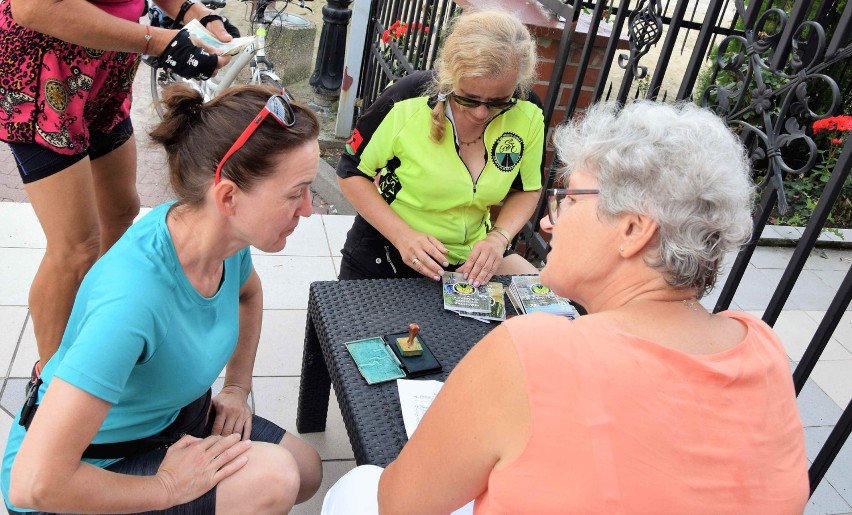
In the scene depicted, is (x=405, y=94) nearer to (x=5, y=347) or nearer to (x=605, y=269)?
(x=605, y=269)

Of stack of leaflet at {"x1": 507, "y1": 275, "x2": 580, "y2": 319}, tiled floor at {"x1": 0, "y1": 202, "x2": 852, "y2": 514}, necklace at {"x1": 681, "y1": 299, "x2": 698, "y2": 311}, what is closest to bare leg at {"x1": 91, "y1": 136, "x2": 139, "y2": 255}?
tiled floor at {"x1": 0, "y1": 202, "x2": 852, "y2": 514}

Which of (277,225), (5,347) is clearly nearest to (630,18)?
(277,225)

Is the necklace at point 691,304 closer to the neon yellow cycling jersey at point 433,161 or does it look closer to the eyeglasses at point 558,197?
the eyeglasses at point 558,197

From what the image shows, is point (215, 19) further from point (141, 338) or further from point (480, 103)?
point (141, 338)

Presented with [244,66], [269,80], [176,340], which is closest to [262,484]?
[176,340]

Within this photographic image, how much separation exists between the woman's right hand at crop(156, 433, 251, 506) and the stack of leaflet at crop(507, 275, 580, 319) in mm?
954

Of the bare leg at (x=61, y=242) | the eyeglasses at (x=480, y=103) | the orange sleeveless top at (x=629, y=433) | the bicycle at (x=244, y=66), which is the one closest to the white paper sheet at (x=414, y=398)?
the orange sleeveless top at (x=629, y=433)

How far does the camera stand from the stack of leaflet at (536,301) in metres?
2.17

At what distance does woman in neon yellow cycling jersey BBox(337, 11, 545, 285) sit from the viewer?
90.1 inches

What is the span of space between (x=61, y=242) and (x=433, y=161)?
1299mm

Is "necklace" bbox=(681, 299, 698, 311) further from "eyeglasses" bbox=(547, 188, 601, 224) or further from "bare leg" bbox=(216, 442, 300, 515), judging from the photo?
"bare leg" bbox=(216, 442, 300, 515)

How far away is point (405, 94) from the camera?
247 centimetres

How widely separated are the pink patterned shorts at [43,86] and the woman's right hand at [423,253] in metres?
1.13

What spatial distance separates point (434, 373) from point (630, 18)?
4.64 ft
